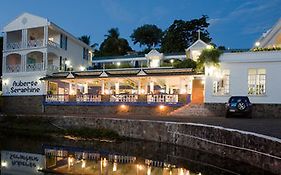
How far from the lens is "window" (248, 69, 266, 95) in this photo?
2238cm

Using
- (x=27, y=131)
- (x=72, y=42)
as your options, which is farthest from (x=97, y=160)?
(x=72, y=42)

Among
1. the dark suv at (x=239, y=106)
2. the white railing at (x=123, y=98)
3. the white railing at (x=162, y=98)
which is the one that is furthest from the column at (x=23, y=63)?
the dark suv at (x=239, y=106)

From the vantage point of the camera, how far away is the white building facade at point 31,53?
3319cm

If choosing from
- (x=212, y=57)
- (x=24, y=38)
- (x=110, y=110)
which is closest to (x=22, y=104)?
(x=24, y=38)

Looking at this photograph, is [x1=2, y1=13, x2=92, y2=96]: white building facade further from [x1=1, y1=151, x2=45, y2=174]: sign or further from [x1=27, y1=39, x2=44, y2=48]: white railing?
[x1=1, y1=151, x2=45, y2=174]: sign

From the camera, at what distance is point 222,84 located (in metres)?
23.5

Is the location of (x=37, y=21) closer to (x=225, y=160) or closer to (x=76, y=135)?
(x=76, y=135)

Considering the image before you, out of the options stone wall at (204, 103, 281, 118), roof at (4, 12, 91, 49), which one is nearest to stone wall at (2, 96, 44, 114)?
roof at (4, 12, 91, 49)

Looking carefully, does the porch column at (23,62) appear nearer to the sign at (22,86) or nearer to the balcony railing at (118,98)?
the sign at (22,86)

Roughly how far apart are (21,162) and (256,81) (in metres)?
15.7

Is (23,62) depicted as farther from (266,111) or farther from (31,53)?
(266,111)

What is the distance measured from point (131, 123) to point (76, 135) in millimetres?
3741

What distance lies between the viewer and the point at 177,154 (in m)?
14.5

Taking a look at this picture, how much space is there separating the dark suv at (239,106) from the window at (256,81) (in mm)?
1549
